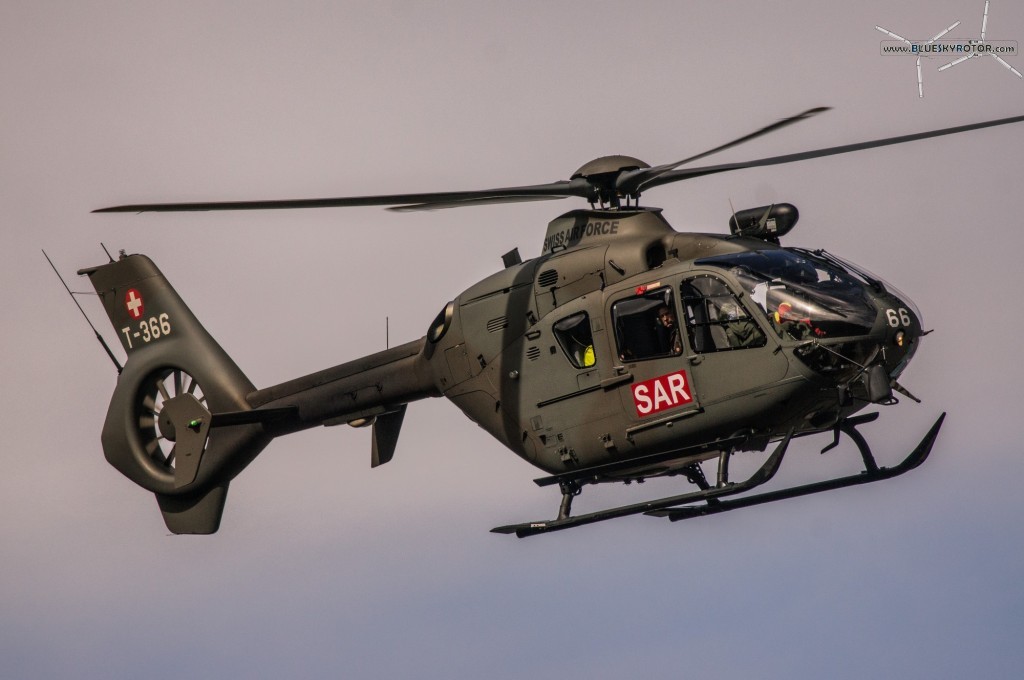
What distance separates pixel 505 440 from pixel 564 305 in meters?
1.99

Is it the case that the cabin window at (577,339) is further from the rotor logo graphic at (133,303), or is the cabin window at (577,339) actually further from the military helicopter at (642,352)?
the rotor logo graphic at (133,303)

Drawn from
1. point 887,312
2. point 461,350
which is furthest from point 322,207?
point 887,312

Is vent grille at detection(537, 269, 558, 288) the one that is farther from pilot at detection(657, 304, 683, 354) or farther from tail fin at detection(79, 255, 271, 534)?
tail fin at detection(79, 255, 271, 534)

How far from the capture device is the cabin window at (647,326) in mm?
15789

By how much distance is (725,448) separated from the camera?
52.2 ft

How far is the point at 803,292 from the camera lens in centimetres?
1519

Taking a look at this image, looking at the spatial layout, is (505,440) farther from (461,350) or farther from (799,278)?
(799,278)

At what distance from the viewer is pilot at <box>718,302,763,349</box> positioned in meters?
15.3

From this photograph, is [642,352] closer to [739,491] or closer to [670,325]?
[670,325]

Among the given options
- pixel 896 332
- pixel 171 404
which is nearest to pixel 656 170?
pixel 896 332

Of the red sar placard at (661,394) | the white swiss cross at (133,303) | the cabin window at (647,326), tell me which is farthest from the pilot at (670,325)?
the white swiss cross at (133,303)

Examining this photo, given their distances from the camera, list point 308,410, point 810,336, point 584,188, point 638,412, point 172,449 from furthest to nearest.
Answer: point 172,449, point 308,410, point 584,188, point 638,412, point 810,336

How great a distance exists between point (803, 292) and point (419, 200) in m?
4.49

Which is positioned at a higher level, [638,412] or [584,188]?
[584,188]
